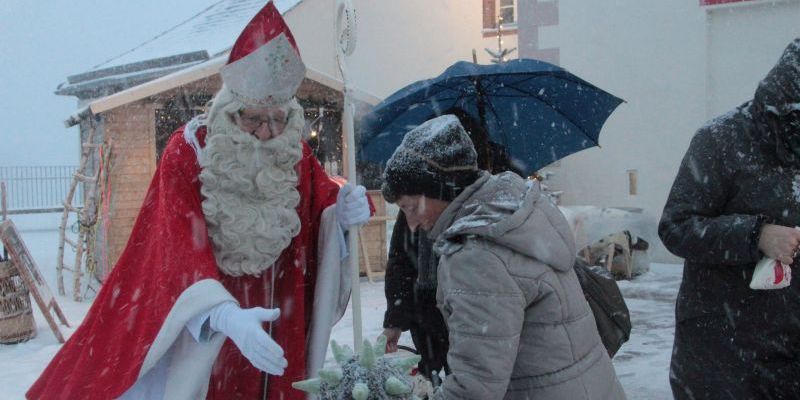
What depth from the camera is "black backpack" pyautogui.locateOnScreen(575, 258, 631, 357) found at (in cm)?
281

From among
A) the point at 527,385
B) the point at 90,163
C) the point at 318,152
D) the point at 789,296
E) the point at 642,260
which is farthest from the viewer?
the point at 90,163

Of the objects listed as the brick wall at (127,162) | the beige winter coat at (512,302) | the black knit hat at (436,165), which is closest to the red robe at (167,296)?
the black knit hat at (436,165)

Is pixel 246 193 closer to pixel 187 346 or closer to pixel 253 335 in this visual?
pixel 187 346

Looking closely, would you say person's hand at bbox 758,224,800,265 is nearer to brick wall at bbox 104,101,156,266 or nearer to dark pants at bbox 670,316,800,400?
dark pants at bbox 670,316,800,400

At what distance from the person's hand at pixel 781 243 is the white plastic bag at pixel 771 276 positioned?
0.02 metres

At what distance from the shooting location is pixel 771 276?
2559 mm

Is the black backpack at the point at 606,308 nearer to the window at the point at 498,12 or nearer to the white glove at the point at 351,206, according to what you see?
the white glove at the point at 351,206

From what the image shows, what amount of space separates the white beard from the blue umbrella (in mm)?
1621

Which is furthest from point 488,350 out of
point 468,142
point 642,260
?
point 642,260

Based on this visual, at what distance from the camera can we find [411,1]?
19.9m

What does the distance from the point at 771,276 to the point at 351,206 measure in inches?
53.3

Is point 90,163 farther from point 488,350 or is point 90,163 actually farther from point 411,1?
point 488,350

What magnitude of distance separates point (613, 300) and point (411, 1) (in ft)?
58.5

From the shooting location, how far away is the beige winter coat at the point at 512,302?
185cm
